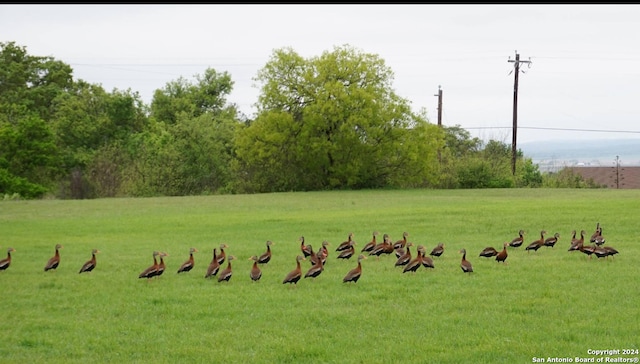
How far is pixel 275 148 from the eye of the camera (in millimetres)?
56250

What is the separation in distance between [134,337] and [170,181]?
5500 centimetres

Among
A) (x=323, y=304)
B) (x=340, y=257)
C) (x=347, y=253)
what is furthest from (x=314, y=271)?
(x=347, y=253)

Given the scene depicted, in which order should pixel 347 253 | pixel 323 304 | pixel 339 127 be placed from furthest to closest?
pixel 339 127, pixel 347 253, pixel 323 304

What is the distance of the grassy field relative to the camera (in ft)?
31.4

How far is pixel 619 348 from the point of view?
9117mm

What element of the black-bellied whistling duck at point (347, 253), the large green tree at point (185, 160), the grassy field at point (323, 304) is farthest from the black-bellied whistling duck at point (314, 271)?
the large green tree at point (185, 160)

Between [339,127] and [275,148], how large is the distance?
5.19 metres

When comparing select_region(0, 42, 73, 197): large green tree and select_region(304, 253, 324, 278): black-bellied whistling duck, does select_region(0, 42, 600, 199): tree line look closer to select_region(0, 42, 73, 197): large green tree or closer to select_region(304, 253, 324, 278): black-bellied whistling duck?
select_region(0, 42, 73, 197): large green tree

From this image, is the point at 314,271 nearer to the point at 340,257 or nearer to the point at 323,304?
the point at 323,304

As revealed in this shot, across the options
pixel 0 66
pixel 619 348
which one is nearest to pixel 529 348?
pixel 619 348

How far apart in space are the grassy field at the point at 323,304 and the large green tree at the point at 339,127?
29.8m

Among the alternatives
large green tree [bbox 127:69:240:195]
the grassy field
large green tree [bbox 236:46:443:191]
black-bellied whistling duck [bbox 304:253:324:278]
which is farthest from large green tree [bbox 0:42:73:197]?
black-bellied whistling duck [bbox 304:253:324:278]

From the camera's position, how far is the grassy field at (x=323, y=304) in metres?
9.58

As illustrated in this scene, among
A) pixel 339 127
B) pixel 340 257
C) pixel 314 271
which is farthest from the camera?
pixel 339 127
